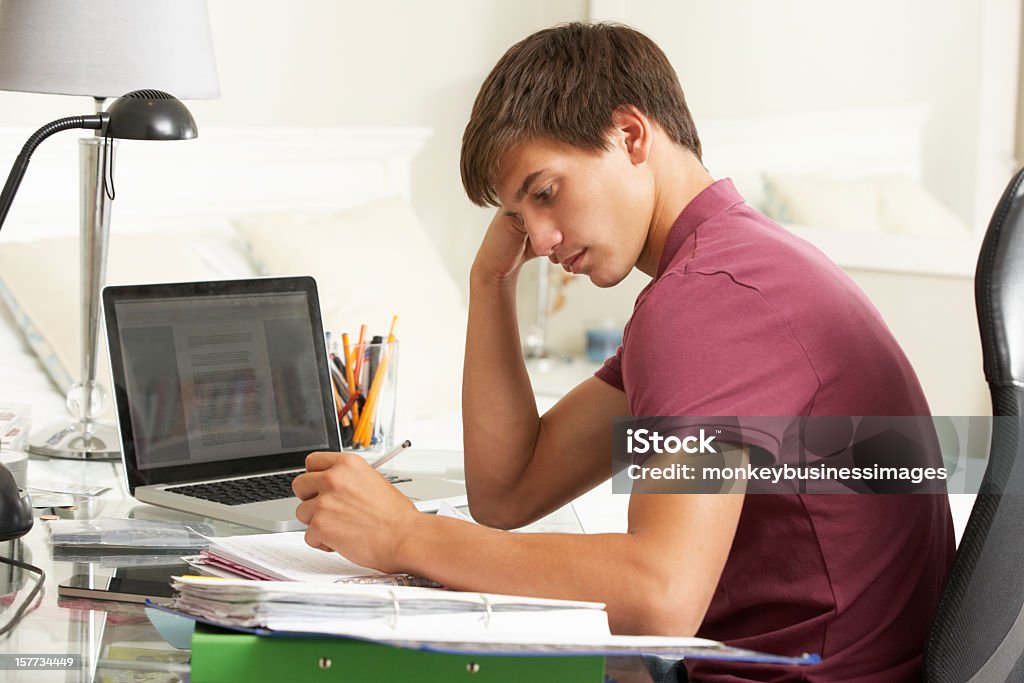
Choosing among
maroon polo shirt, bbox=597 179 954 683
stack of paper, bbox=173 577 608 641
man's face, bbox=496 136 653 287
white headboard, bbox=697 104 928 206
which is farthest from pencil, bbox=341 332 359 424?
white headboard, bbox=697 104 928 206

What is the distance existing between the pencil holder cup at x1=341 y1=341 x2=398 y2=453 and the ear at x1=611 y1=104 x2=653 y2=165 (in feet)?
2.24

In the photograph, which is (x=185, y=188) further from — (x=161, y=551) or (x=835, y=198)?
(x=835, y=198)

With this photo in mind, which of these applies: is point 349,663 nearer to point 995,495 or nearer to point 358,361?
point 995,495

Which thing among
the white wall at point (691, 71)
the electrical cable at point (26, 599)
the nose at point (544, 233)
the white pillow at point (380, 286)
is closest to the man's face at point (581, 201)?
the nose at point (544, 233)

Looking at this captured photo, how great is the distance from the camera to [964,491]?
2104 millimetres

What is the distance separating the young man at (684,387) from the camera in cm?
92

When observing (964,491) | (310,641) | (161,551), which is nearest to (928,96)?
(964,491)

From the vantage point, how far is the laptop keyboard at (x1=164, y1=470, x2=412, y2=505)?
1.37 metres

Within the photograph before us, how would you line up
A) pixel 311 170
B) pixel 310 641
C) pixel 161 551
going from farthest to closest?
1. pixel 311 170
2. pixel 161 551
3. pixel 310 641

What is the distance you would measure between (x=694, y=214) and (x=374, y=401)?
69 cm

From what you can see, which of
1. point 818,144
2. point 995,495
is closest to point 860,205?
point 818,144

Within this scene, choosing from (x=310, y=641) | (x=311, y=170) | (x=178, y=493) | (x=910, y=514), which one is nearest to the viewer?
(x=310, y=641)

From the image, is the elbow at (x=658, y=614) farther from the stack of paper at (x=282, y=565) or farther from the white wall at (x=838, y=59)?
the white wall at (x=838, y=59)

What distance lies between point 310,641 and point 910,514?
0.54m
